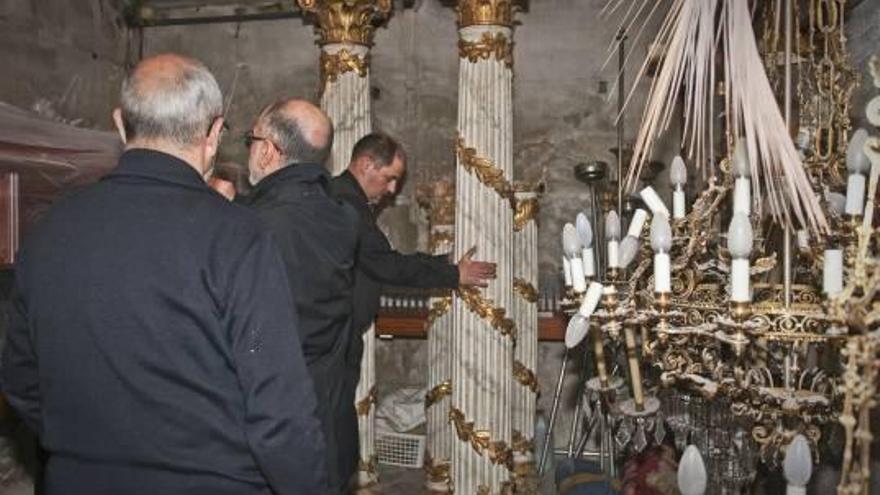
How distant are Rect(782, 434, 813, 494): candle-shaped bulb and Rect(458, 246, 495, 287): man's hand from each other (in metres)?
2.53

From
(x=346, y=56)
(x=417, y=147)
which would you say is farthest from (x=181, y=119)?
(x=417, y=147)

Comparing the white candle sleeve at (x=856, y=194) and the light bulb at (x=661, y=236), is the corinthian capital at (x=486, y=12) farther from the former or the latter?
the white candle sleeve at (x=856, y=194)

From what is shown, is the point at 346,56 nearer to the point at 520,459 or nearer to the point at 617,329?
the point at 520,459

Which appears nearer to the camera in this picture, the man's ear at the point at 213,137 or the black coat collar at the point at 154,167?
the black coat collar at the point at 154,167

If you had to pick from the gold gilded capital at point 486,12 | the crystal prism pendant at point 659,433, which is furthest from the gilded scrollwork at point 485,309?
the crystal prism pendant at point 659,433

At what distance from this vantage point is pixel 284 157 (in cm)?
264

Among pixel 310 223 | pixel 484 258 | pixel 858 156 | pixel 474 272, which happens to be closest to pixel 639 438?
pixel 858 156

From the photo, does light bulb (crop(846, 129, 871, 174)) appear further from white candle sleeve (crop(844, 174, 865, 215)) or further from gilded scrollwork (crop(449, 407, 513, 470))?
gilded scrollwork (crop(449, 407, 513, 470))

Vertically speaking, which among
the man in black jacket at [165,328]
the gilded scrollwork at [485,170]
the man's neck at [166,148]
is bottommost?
the man in black jacket at [165,328]

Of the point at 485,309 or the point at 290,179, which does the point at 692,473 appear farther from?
the point at 485,309

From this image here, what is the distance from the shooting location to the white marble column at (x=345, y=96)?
5012 mm

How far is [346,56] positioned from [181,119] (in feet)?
10.8

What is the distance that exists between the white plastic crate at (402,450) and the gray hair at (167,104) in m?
4.33

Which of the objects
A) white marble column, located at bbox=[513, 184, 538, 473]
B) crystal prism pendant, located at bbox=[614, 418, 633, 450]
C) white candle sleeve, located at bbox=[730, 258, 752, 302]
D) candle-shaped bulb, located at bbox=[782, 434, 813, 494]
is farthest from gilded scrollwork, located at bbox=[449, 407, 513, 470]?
white candle sleeve, located at bbox=[730, 258, 752, 302]
